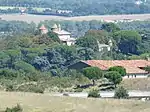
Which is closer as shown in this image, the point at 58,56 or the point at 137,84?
the point at 137,84

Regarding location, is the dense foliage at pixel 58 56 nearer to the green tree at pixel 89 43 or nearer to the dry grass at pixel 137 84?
the green tree at pixel 89 43

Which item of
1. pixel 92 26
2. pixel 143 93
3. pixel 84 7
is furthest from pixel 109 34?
pixel 84 7

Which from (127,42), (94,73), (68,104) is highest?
(68,104)

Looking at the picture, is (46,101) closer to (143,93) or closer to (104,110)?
(104,110)

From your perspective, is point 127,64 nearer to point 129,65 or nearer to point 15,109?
point 129,65

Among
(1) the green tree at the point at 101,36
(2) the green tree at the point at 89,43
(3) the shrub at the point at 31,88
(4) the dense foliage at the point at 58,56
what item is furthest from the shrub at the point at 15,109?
(1) the green tree at the point at 101,36

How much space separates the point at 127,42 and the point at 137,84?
105 ft

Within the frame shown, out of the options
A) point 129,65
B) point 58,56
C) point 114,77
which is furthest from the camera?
point 58,56

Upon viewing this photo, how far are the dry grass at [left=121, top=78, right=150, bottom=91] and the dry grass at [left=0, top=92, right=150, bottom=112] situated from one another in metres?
9.48

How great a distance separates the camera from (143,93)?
35.2m

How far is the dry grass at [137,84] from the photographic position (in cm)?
3859

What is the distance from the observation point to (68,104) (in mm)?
28188

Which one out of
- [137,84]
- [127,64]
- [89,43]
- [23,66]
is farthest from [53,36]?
[137,84]

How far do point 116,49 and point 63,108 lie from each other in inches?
1761
